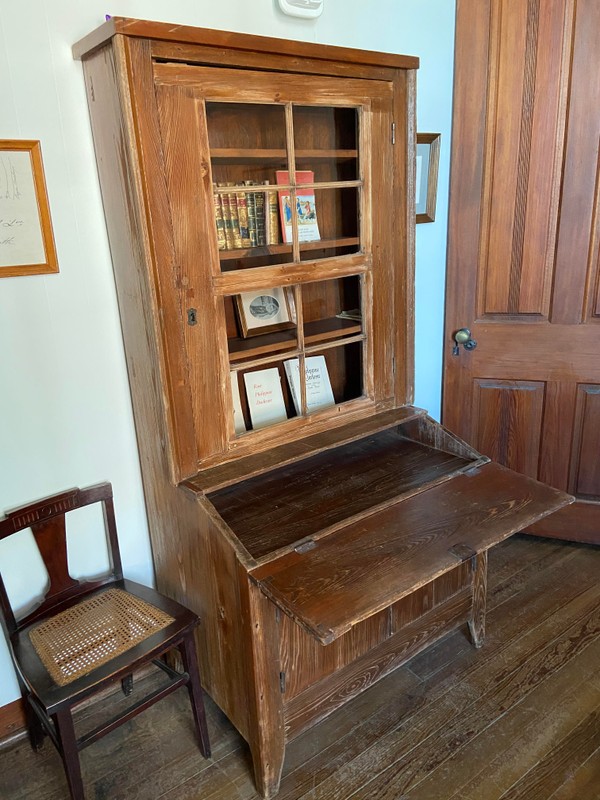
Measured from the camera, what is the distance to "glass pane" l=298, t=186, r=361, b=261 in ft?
5.53

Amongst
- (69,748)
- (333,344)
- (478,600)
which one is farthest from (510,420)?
(69,748)

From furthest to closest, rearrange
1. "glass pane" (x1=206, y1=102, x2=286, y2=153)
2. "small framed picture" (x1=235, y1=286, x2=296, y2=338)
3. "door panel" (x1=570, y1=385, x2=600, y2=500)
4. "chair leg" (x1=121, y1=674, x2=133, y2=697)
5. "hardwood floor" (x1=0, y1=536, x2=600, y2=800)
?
"door panel" (x1=570, y1=385, x2=600, y2=500)
"chair leg" (x1=121, y1=674, x2=133, y2=697)
"small framed picture" (x1=235, y1=286, x2=296, y2=338)
"hardwood floor" (x1=0, y1=536, x2=600, y2=800)
"glass pane" (x1=206, y1=102, x2=286, y2=153)

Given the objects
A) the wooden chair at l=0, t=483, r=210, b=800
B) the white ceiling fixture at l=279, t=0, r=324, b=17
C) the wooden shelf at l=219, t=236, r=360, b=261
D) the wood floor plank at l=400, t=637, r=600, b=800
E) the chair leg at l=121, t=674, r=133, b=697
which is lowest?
the wood floor plank at l=400, t=637, r=600, b=800

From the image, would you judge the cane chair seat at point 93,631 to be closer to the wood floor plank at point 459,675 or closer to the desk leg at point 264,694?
the desk leg at point 264,694

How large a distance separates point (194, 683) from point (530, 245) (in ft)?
6.16

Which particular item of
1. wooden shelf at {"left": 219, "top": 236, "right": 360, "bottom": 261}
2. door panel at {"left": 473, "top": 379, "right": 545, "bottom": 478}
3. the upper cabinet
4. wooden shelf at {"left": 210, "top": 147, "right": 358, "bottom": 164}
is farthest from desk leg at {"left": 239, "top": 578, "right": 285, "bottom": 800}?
door panel at {"left": 473, "top": 379, "right": 545, "bottom": 478}

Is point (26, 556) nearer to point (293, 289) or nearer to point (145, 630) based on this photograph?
point (145, 630)

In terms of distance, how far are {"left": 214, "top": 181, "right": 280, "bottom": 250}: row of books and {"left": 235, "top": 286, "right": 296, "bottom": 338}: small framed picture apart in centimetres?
14

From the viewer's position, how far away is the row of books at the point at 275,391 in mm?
1706

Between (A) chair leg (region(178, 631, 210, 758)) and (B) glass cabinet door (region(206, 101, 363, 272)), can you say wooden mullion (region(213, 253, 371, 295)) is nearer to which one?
(B) glass cabinet door (region(206, 101, 363, 272))

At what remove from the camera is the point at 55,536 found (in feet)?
5.44

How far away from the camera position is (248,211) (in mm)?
1559

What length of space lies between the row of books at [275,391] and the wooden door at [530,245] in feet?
2.77

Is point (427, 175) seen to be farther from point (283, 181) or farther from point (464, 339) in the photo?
point (283, 181)
